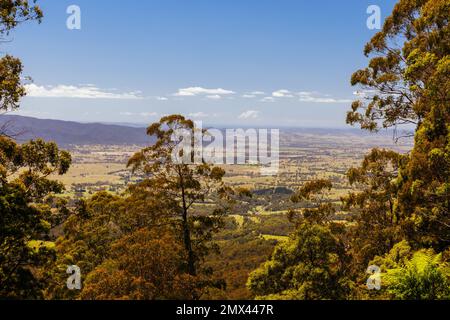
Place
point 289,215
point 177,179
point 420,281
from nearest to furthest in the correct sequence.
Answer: point 420,281, point 177,179, point 289,215

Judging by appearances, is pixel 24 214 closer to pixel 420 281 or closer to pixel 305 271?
pixel 305 271

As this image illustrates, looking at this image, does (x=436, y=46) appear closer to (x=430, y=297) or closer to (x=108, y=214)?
(x=430, y=297)

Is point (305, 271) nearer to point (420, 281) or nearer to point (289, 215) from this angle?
point (420, 281)

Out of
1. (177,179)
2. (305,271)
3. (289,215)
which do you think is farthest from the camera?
(289,215)

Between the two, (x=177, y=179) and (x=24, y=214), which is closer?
(x=24, y=214)

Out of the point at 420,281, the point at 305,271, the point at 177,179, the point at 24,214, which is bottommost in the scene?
the point at 305,271

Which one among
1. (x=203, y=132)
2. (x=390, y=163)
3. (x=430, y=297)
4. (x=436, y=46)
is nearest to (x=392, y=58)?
(x=436, y=46)

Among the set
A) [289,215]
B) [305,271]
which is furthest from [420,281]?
[289,215]

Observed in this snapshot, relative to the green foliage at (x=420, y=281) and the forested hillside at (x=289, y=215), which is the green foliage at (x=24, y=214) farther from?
the green foliage at (x=420, y=281)

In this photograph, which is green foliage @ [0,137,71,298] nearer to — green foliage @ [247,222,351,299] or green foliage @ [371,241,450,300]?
green foliage @ [247,222,351,299]

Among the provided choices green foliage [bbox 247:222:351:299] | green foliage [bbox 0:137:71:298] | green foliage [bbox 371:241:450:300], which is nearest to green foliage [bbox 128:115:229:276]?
green foliage [bbox 247:222:351:299]

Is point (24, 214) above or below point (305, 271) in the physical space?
above
